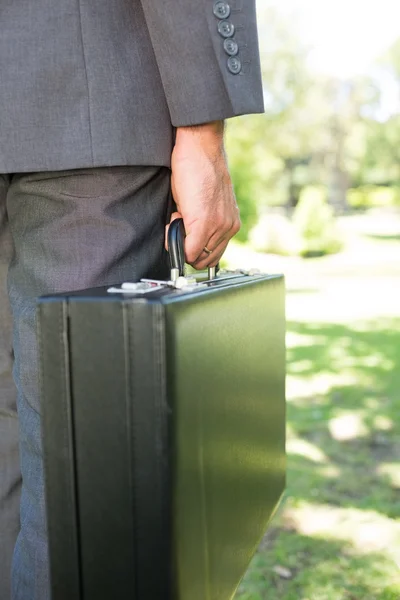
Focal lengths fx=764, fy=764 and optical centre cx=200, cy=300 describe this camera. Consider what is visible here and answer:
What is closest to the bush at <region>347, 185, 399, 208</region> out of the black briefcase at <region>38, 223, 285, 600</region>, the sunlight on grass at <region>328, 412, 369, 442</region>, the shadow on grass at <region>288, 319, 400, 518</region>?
the shadow on grass at <region>288, 319, 400, 518</region>

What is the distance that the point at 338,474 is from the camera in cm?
295

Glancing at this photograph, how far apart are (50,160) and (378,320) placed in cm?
683

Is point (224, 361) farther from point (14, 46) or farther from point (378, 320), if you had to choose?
point (378, 320)

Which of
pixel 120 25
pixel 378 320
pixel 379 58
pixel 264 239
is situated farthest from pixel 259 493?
pixel 379 58

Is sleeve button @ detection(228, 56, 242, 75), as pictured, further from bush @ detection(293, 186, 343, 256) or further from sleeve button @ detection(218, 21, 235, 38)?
bush @ detection(293, 186, 343, 256)

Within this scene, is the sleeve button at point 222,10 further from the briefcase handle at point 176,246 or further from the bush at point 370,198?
the bush at point 370,198

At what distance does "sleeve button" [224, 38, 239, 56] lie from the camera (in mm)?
1330

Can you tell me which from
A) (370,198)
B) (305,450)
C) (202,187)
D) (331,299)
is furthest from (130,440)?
(370,198)

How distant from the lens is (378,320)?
306 inches

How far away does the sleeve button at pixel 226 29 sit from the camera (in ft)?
4.33

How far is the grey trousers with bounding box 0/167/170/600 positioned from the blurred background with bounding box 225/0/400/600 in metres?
0.92

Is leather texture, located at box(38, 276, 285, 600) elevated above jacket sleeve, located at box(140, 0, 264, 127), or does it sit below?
below

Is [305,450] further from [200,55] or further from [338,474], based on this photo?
[200,55]

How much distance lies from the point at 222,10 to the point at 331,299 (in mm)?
8641
